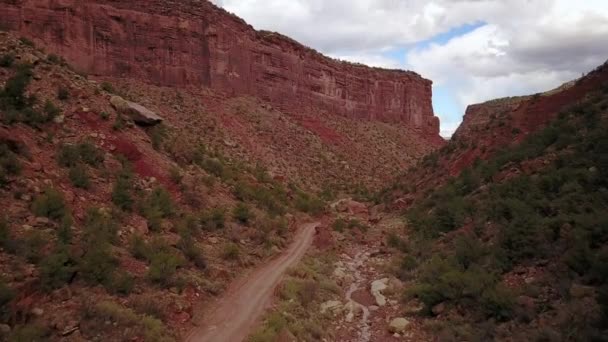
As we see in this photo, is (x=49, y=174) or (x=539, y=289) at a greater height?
(x=49, y=174)

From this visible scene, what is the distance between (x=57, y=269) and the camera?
8.20 m

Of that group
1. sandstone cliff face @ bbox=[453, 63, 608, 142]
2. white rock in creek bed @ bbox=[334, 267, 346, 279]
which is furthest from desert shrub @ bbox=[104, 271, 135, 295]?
sandstone cliff face @ bbox=[453, 63, 608, 142]

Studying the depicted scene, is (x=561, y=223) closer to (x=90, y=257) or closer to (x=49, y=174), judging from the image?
(x=90, y=257)

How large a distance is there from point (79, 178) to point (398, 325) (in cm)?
972

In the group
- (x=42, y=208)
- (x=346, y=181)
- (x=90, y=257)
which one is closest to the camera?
(x=90, y=257)

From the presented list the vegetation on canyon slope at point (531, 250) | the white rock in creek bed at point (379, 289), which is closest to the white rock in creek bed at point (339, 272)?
the white rock in creek bed at point (379, 289)

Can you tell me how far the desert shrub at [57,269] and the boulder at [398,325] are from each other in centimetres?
714

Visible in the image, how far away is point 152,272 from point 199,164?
414 inches

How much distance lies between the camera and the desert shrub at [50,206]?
9.77 meters

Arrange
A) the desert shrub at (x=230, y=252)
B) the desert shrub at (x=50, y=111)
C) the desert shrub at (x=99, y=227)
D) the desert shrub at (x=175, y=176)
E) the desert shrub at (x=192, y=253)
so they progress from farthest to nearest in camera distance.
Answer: the desert shrub at (x=175, y=176), the desert shrub at (x=50, y=111), the desert shrub at (x=230, y=252), the desert shrub at (x=192, y=253), the desert shrub at (x=99, y=227)

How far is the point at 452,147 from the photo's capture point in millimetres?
29156

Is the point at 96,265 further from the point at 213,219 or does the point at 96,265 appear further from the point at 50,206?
the point at 213,219

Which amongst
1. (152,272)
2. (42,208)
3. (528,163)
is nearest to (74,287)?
(152,272)

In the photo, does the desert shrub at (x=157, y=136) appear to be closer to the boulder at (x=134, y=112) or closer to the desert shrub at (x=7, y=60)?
the boulder at (x=134, y=112)
